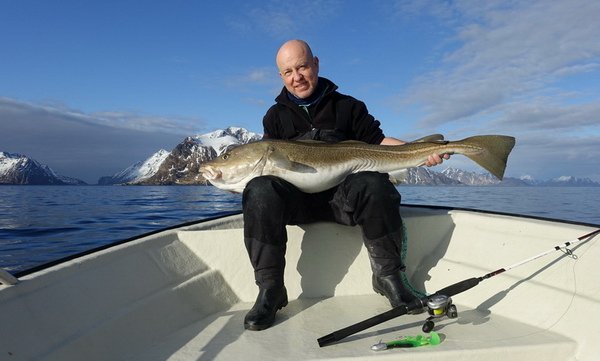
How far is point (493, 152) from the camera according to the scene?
427 cm

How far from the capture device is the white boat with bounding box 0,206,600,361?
9.13 ft

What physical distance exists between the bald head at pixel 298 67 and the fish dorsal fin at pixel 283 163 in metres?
1.13

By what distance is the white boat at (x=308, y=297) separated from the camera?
2.78m

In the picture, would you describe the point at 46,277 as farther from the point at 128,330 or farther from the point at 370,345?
the point at 370,345

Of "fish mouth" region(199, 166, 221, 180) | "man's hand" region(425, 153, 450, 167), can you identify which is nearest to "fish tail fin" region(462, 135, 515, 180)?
"man's hand" region(425, 153, 450, 167)

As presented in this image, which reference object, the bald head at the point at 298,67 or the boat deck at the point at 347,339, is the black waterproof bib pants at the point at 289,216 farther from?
the bald head at the point at 298,67

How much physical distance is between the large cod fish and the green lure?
1708 mm

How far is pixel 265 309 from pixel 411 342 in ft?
4.26

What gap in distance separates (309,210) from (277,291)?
1.03 metres

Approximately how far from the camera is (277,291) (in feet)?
12.1

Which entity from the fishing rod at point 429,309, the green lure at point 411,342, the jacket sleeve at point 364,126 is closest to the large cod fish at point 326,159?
the jacket sleeve at point 364,126

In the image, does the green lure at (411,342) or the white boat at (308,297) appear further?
the green lure at (411,342)

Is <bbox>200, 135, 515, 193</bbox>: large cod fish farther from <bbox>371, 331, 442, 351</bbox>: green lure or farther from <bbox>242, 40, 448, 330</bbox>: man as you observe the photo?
<bbox>371, 331, 442, 351</bbox>: green lure

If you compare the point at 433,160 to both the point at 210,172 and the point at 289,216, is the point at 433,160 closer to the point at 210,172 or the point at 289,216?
the point at 289,216
